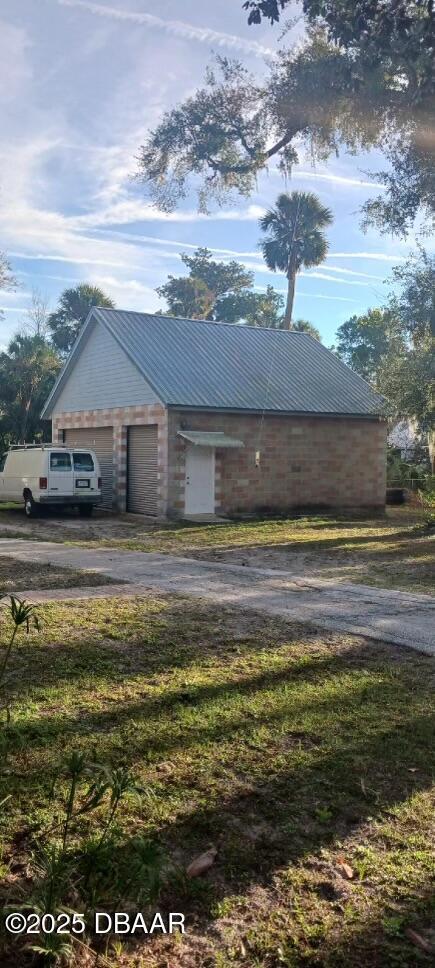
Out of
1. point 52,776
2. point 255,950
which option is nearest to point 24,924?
point 255,950

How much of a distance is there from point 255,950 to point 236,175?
24583 mm

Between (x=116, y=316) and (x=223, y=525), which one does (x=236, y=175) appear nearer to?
(x=116, y=316)

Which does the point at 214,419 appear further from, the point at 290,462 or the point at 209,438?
the point at 290,462

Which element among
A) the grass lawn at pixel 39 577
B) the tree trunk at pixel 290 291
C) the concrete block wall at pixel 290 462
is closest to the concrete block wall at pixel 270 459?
the concrete block wall at pixel 290 462

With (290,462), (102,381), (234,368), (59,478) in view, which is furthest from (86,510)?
(234,368)

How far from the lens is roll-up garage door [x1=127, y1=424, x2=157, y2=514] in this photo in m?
22.1

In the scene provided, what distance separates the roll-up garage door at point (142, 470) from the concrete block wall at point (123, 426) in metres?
0.22

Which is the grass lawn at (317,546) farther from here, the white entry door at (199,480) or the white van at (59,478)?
the white van at (59,478)

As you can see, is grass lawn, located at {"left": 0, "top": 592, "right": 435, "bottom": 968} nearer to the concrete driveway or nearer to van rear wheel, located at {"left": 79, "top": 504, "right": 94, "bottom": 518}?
the concrete driveway

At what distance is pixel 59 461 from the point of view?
21094mm

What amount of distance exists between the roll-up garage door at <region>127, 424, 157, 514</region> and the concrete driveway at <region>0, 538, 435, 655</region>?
28.6 ft

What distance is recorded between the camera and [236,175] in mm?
24234

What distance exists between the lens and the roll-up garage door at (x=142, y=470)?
22062 mm

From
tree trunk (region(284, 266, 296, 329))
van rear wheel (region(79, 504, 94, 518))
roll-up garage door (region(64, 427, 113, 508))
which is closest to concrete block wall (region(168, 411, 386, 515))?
van rear wheel (region(79, 504, 94, 518))
